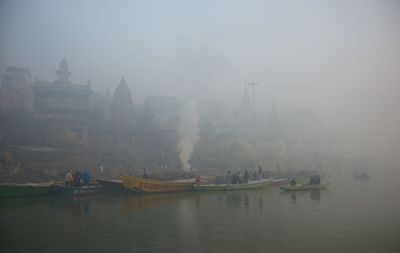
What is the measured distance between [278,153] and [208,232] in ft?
252

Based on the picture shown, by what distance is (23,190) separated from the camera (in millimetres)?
25094

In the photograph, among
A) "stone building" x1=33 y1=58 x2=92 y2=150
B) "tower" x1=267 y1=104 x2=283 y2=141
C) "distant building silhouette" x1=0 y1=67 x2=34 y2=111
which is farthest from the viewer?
"tower" x1=267 y1=104 x2=283 y2=141

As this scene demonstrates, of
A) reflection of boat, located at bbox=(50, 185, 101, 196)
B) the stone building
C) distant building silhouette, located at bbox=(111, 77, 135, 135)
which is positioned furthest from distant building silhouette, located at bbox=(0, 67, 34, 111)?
reflection of boat, located at bbox=(50, 185, 101, 196)

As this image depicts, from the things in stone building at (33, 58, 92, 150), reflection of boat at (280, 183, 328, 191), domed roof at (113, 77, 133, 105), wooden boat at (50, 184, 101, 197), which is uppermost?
domed roof at (113, 77, 133, 105)

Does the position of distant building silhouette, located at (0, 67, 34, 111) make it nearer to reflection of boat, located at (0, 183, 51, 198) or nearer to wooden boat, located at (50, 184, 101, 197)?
reflection of boat, located at (0, 183, 51, 198)

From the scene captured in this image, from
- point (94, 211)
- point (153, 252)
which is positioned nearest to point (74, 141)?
point (94, 211)

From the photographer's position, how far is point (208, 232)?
13.3 m

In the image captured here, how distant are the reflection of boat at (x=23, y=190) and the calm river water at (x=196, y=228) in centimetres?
388

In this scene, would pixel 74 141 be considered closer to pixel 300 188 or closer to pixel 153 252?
pixel 300 188

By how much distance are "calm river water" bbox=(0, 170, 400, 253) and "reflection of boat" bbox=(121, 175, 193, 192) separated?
746 cm

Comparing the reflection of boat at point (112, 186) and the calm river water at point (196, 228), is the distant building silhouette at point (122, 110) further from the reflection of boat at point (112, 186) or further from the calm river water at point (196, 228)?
the calm river water at point (196, 228)

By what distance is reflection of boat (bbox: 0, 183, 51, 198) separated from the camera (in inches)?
955

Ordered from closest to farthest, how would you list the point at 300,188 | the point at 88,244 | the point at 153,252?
the point at 153,252 → the point at 88,244 → the point at 300,188

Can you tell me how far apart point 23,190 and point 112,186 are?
6.64 m
